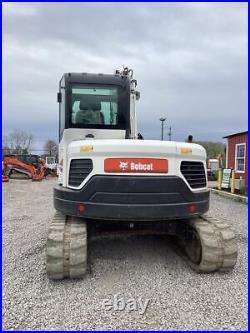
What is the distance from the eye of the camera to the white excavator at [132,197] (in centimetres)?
391

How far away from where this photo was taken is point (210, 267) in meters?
4.23

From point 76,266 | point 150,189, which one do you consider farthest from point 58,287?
point 150,189

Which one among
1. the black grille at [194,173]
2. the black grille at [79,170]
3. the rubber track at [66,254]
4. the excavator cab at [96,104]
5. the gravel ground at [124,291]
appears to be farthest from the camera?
the excavator cab at [96,104]

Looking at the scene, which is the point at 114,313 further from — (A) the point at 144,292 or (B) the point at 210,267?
(B) the point at 210,267

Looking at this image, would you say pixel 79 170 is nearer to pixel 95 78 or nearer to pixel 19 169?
pixel 95 78

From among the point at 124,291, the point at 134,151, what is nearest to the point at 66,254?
the point at 124,291

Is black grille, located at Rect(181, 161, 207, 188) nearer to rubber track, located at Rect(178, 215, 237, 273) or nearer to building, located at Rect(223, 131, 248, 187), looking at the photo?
rubber track, located at Rect(178, 215, 237, 273)

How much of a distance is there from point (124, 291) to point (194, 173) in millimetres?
1805

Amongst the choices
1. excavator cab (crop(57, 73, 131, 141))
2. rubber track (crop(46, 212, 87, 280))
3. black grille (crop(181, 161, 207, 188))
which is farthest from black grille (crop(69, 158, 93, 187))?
black grille (crop(181, 161, 207, 188))

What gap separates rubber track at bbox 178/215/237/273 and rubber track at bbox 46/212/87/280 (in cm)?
157

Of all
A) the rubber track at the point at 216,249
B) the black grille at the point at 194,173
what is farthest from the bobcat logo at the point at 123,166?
the rubber track at the point at 216,249

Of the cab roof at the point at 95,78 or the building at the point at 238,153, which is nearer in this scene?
the cab roof at the point at 95,78

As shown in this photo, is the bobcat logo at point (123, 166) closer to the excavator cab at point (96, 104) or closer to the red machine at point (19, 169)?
the excavator cab at point (96, 104)

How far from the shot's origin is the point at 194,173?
4.37 m
